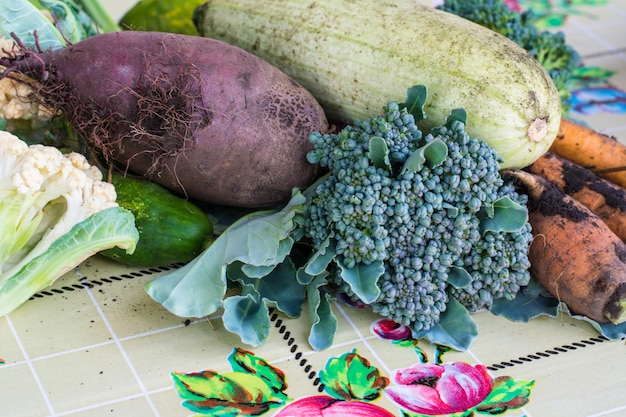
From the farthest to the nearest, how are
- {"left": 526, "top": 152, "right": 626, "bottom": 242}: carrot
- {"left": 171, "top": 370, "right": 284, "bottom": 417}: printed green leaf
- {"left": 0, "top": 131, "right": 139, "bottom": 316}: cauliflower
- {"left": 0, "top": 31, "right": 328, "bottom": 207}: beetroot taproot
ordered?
{"left": 526, "top": 152, "right": 626, "bottom": 242}: carrot < {"left": 0, "top": 31, "right": 328, "bottom": 207}: beetroot taproot < {"left": 0, "top": 131, "right": 139, "bottom": 316}: cauliflower < {"left": 171, "top": 370, "right": 284, "bottom": 417}: printed green leaf

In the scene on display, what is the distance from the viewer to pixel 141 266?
1.35 meters

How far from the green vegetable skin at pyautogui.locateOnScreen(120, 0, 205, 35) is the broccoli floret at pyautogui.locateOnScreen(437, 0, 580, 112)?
66 centimetres

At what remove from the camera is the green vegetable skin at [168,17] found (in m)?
1.84

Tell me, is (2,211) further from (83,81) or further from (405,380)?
(405,380)

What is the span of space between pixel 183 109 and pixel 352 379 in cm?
Result: 52

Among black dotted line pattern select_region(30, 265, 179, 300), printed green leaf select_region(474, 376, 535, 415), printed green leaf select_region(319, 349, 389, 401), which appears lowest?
black dotted line pattern select_region(30, 265, 179, 300)

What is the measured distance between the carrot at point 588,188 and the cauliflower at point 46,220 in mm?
816

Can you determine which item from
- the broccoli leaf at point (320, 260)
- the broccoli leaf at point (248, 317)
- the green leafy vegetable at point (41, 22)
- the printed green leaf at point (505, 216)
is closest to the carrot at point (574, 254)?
the printed green leaf at point (505, 216)

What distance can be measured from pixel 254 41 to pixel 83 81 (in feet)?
1.30

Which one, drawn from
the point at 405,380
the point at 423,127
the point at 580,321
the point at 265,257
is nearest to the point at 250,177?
the point at 265,257

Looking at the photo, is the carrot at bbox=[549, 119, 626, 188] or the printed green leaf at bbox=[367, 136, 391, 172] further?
the carrot at bbox=[549, 119, 626, 188]

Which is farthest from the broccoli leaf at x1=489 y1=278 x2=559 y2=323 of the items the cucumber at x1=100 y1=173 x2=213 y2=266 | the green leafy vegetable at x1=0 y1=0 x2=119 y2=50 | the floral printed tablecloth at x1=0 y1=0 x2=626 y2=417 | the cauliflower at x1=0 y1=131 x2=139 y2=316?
the green leafy vegetable at x1=0 y1=0 x2=119 y2=50

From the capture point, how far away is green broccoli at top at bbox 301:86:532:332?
117 cm

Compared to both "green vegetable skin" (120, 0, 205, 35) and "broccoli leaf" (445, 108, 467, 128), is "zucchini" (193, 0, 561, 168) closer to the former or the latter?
"broccoli leaf" (445, 108, 467, 128)
